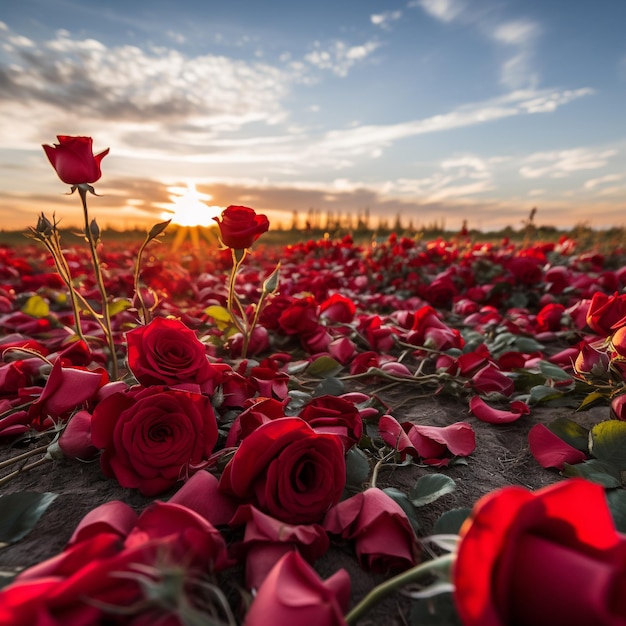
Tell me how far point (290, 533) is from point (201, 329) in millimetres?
2070

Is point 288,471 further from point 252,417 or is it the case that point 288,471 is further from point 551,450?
point 551,450

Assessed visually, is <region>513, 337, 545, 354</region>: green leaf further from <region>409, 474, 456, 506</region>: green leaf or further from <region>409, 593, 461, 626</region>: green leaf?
<region>409, 593, 461, 626</region>: green leaf

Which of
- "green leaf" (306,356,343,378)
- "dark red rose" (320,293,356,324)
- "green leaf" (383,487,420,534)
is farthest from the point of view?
"dark red rose" (320,293,356,324)

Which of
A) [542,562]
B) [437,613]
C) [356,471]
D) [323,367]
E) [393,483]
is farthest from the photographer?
[323,367]

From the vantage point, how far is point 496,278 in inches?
149

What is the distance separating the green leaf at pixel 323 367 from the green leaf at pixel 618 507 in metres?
0.94

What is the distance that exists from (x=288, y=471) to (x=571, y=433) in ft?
2.68

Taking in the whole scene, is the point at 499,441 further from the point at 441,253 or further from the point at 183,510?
the point at 441,253

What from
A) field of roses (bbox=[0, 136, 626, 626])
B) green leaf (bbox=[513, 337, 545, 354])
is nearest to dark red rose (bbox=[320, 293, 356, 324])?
field of roses (bbox=[0, 136, 626, 626])

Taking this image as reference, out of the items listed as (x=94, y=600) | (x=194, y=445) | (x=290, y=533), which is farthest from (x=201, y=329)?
(x=94, y=600)

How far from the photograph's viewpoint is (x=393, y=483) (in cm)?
103

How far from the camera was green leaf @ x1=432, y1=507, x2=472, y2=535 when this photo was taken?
29.9 inches

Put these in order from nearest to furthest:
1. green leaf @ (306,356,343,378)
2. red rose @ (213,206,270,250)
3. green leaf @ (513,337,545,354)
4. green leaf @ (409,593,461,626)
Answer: green leaf @ (409,593,461,626), red rose @ (213,206,270,250), green leaf @ (306,356,343,378), green leaf @ (513,337,545,354)

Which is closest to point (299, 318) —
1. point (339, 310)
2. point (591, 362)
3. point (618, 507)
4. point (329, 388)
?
point (339, 310)
